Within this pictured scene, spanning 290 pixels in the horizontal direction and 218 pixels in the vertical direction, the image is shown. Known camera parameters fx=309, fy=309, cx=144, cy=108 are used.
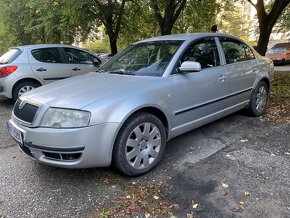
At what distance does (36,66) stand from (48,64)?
0.31 meters

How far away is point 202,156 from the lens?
4172 millimetres

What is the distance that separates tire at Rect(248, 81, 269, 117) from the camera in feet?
18.7

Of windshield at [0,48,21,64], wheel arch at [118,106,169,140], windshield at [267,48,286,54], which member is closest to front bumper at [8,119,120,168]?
wheel arch at [118,106,169,140]

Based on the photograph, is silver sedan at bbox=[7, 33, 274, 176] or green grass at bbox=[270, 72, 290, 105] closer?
silver sedan at bbox=[7, 33, 274, 176]

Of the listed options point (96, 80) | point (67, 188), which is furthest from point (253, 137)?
point (67, 188)

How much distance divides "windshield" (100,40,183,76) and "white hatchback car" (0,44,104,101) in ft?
10.9

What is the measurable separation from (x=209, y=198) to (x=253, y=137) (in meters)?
2.01

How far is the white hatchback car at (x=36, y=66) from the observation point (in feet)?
23.7

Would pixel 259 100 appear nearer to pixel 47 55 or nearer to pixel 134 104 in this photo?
pixel 134 104

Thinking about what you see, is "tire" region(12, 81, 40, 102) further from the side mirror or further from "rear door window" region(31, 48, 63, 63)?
the side mirror

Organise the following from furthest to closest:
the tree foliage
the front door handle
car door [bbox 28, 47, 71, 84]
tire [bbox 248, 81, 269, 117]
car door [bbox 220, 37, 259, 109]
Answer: the tree foliage
car door [bbox 28, 47, 71, 84]
tire [bbox 248, 81, 269, 117]
car door [bbox 220, 37, 259, 109]
the front door handle

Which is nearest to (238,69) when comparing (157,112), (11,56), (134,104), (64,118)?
(157,112)

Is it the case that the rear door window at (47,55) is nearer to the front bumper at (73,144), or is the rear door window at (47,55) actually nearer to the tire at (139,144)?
the front bumper at (73,144)

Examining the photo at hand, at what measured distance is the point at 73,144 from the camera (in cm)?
314
